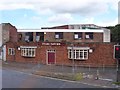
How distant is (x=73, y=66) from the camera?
48.2 m

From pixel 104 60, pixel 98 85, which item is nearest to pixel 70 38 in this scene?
pixel 104 60

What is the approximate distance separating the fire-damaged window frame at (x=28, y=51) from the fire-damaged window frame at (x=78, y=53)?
6.68 m

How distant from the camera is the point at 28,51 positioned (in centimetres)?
5356

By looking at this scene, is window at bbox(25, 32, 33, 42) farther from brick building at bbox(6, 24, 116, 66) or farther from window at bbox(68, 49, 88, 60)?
window at bbox(68, 49, 88, 60)

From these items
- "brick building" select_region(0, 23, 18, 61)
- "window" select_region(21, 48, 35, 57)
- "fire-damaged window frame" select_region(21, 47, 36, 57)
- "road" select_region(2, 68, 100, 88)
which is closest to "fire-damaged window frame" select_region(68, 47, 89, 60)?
"fire-damaged window frame" select_region(21, 47, 36, 57)

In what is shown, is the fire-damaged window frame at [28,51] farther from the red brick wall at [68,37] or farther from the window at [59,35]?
the window at [59,35]

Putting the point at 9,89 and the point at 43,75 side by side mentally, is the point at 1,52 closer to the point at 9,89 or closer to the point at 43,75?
the point at 43,75

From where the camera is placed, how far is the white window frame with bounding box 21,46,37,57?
174 feet

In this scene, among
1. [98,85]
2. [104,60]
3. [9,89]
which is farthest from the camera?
[104,60]

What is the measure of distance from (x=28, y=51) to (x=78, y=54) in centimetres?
924

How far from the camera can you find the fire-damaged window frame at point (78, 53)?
48.8 metres

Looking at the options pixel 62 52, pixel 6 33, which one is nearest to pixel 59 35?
pixel 6 33

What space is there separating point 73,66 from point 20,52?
11.1 metres

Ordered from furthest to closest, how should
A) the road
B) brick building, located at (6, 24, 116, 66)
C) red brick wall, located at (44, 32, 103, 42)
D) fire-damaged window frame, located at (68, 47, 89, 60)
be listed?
red brick wall, located at (44, 32, 103, 42)
fire-damaged window frame, located at (68, 47, 89, 60)
brick building, located at (6, 24, 116, 66)
the road
